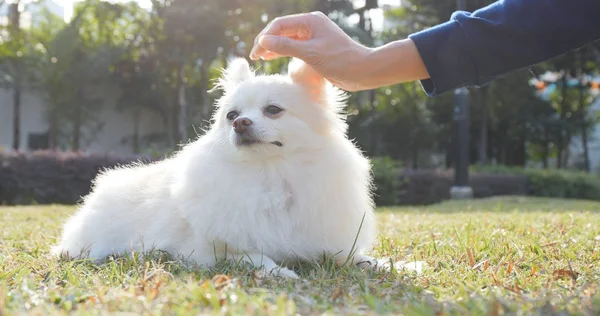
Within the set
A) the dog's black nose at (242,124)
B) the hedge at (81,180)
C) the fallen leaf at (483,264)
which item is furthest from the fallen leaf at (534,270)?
the hedge at (81,180)

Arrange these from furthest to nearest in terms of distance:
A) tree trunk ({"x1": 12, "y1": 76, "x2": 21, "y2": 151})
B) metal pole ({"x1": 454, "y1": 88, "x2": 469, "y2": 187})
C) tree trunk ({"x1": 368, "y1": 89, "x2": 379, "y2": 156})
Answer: tree trunk ({"x1": 368, "y1": 89, "x2": 379, "y2": 156}) < tree trunk ({"x1": 12, "y1": 76, "x2": 21, "y2": 151}) < metal pole ({"x1": 454, "y1": 88, "x2": 469, "y2": 187})

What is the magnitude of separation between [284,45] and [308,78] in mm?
429

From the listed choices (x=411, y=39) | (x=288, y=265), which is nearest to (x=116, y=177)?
(x=288, y=265)

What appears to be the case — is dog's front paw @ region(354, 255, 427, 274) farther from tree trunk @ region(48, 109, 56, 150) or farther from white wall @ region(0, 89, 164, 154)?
tree trunk @ region(48, 109, 56, 150)

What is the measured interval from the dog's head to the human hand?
0.27 meters

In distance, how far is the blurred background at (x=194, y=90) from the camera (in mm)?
21327

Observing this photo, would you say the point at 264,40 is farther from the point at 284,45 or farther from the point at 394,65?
the point at 394,65

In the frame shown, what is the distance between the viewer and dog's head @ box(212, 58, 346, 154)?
3064 millimetres

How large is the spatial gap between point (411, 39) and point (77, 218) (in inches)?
102

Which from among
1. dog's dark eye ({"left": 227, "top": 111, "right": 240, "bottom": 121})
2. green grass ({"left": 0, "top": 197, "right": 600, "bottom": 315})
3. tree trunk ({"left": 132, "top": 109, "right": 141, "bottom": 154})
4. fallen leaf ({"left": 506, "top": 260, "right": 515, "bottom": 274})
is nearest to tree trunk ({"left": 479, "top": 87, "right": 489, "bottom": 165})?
tree trunk ({"left": 132, "top": 109, "right": 141, "bottom": 154})

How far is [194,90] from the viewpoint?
91.9ft

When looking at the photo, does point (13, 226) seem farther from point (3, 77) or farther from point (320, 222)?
point (3, 77)

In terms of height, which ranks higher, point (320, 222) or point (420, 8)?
point (420, 8)

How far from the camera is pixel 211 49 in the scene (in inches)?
847
